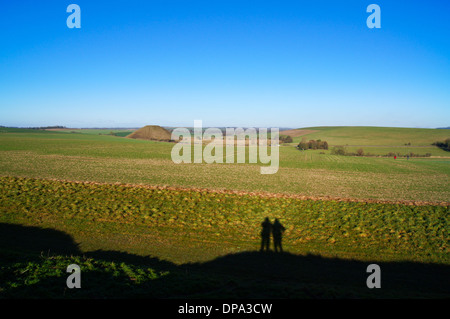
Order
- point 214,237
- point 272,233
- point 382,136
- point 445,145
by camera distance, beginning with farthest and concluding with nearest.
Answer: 1. point 382,136
2. point 445,145
3. point 272,233
4. point 214,237

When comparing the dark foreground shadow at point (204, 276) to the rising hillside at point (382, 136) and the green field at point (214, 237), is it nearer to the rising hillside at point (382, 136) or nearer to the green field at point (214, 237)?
the green field at point (214, 237)

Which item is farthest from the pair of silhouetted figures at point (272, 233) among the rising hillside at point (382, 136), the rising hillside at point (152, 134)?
the rising hillside at point (152, 134)

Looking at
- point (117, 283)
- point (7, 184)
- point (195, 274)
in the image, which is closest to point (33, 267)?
point (117, 283)

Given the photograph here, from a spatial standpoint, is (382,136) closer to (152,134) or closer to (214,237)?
(152,134)

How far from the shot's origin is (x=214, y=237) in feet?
43.6

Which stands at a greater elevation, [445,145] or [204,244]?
[445,145]

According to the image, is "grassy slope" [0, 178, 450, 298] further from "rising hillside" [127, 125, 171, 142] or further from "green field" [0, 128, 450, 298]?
"rising hillside" [127, 125, 171, 142]

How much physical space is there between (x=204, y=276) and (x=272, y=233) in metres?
6.21

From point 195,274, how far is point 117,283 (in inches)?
99.2

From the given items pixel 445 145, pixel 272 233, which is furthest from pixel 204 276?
pixel 445 145

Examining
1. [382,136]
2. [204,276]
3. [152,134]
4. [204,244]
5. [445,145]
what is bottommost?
[204,244]
